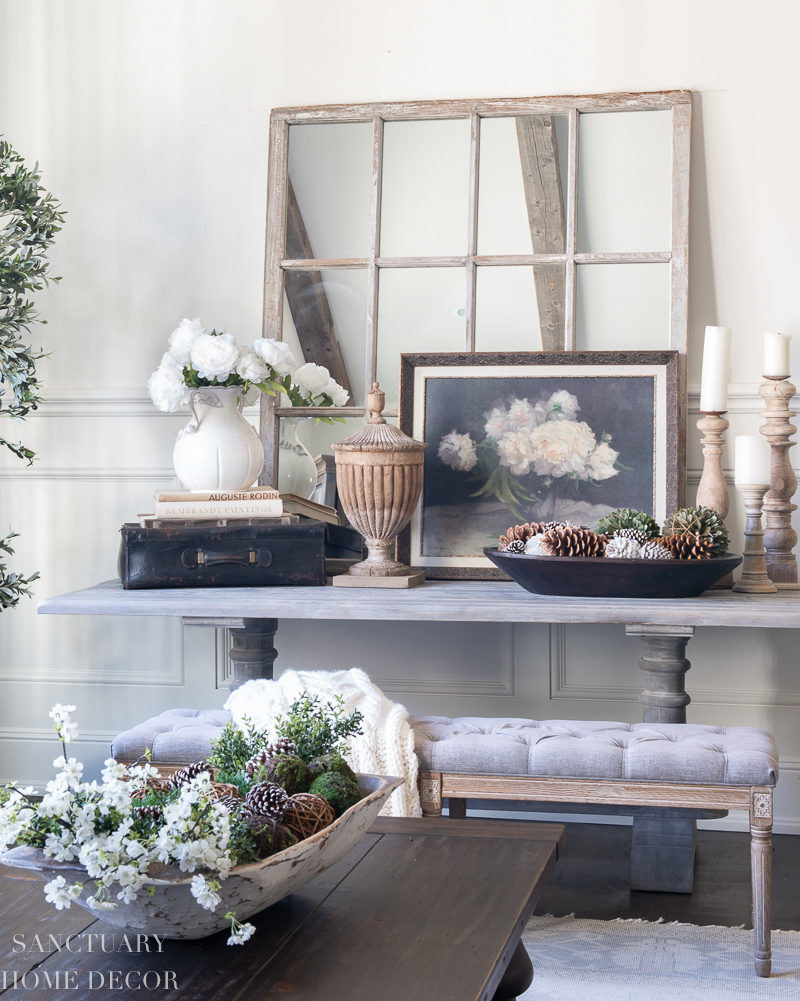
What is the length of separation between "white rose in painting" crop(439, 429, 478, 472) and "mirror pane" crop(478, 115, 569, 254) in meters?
0.55

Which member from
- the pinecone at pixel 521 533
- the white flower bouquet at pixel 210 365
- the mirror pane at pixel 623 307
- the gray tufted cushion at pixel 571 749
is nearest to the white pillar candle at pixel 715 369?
the mirror pane at pixel 623 307

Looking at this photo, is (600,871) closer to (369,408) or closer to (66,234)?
(369,408)

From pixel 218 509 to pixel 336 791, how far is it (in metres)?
1.36

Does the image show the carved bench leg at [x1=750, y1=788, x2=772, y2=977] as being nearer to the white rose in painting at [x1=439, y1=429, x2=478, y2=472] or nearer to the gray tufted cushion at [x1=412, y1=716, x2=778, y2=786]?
the gray tufted cushion at [x1=412, y1=716, x2=778, y2=786]

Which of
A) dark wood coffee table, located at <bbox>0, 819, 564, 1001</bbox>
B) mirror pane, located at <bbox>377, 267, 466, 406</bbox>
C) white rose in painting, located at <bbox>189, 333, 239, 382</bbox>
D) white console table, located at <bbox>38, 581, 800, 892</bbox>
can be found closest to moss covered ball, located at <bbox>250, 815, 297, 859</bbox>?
dark wood coffee table, located at <bbox>0, 819, 564, 1001</bbox>

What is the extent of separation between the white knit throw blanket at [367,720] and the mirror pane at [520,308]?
1.16 meters

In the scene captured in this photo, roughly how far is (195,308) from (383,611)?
4.28 ft

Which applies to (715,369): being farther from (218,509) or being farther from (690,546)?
(218,509)

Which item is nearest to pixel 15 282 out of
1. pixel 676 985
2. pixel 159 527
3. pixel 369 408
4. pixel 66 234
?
pixel 66 234

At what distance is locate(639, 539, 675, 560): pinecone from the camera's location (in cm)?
228

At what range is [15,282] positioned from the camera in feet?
8.72

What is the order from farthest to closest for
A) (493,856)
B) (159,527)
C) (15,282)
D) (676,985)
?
(15,282), (159,527), (676,985), (493,856)

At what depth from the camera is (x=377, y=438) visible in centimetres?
252

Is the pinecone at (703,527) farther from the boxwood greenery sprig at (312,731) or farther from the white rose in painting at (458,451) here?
the boxwood greenery sprig at (312,731)
